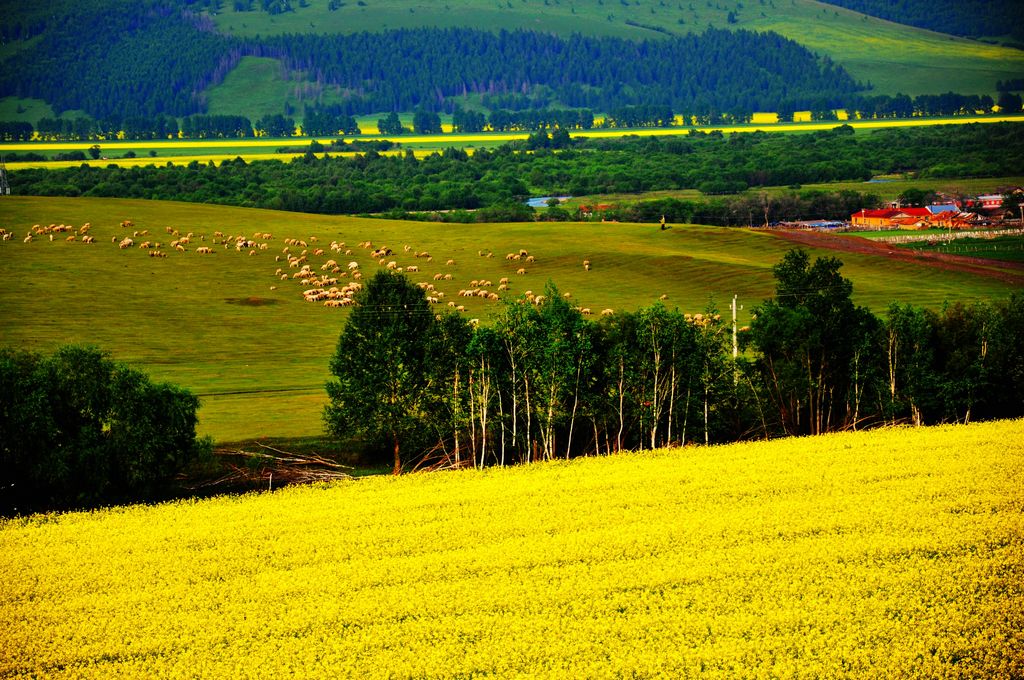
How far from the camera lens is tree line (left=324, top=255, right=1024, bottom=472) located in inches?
2466

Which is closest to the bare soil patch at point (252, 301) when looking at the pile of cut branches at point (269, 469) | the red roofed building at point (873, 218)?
the pile of cut branches at point (269, 469)

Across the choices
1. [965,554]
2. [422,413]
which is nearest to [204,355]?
[422,413]

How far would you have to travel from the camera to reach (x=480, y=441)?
62969 millimetres

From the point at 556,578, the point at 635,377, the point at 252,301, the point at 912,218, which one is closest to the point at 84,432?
the point at 556,578

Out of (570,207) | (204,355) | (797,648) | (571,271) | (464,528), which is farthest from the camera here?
(570,207)

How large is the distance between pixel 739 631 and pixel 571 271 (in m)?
83.4

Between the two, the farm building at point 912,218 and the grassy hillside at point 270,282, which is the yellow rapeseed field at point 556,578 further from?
the farm building at point 912,218

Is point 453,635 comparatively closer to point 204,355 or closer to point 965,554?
point 965,554

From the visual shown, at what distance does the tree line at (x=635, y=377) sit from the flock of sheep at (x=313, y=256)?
32.4 metres

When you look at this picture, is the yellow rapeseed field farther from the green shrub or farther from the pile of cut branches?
the green shrub

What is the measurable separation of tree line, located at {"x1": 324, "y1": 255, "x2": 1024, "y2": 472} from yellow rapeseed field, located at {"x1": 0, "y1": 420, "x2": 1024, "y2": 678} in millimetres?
10431

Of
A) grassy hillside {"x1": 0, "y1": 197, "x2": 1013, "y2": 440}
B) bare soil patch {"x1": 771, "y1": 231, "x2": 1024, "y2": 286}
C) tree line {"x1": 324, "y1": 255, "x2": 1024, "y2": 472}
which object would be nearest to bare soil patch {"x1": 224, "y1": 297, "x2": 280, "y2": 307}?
grassy hillside {"x1": 0, "y1": 197, "x2": 1013, "y2": 440}

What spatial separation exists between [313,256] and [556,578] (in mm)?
81938

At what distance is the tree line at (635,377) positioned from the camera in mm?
62625
